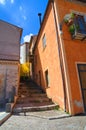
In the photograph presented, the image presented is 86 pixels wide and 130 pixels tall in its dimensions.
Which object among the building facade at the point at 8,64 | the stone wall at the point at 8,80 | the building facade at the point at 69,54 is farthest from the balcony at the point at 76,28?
the stone wall at the point at 8,80

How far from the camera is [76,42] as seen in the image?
24.9 feet

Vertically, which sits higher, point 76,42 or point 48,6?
point 48,6

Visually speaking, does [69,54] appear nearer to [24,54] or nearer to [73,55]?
[73,55]

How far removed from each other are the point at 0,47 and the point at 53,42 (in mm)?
4959

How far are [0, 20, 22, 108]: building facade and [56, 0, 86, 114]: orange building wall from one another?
13.4 feet

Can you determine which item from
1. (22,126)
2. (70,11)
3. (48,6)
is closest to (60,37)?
(70,11)

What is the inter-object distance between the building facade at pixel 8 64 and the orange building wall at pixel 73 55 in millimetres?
4096

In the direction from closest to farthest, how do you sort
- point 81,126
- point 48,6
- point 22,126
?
point 81,126 → point 22,126 → point 48,6

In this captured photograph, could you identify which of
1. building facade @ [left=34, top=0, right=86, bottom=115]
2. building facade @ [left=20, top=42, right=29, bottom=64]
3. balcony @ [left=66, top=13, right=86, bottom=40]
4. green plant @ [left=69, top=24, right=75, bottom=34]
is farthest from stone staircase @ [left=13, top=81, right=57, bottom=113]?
building facade @ [left=20, top=42, right=29, bottom=64]

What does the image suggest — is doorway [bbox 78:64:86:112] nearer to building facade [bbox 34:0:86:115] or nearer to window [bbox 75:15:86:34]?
building facade [bbox 34:0:86:115]

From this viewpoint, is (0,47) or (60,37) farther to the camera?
(0,47)

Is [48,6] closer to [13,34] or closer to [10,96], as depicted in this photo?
[13,34]

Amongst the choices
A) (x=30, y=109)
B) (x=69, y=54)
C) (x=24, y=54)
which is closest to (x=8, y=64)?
(x=30, y=109)

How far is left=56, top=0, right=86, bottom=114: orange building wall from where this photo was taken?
6.46 metres
